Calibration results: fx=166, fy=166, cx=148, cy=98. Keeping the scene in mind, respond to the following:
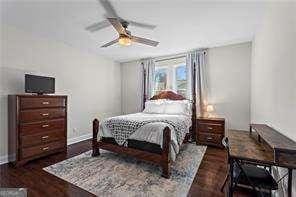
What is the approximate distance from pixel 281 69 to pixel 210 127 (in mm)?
2326

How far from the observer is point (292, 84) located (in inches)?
58.3

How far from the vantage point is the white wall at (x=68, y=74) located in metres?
3.05

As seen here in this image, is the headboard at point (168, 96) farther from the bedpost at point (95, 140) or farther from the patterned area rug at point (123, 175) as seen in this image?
the bedpost at point (95, 140)

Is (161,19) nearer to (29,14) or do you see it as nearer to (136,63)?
(29,14)

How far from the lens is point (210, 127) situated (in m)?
3.89

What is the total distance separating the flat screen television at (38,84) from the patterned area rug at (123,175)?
1450 mm

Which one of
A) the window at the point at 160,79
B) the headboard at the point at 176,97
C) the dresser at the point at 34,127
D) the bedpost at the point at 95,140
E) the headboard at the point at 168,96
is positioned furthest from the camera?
the window at the point at 160,79

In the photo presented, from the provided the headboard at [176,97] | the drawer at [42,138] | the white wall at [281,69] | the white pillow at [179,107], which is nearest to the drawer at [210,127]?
the headboard at [176,97]

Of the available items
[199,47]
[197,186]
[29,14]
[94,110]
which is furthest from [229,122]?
[29,14]

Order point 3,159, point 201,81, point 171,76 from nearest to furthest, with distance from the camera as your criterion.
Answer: point 3,159
point 201,81
point 171,76

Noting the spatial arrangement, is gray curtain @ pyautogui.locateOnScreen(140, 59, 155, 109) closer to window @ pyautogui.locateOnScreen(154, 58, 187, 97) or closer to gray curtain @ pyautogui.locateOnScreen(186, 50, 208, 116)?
window @ pyautogui.locateOnScreen(154, 58, 187, 97)

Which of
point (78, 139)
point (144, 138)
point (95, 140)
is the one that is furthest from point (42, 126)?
point (144, 138)

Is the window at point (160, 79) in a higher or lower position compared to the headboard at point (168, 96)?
higher

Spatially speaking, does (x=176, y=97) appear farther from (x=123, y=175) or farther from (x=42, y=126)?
(x=42, y=126)
